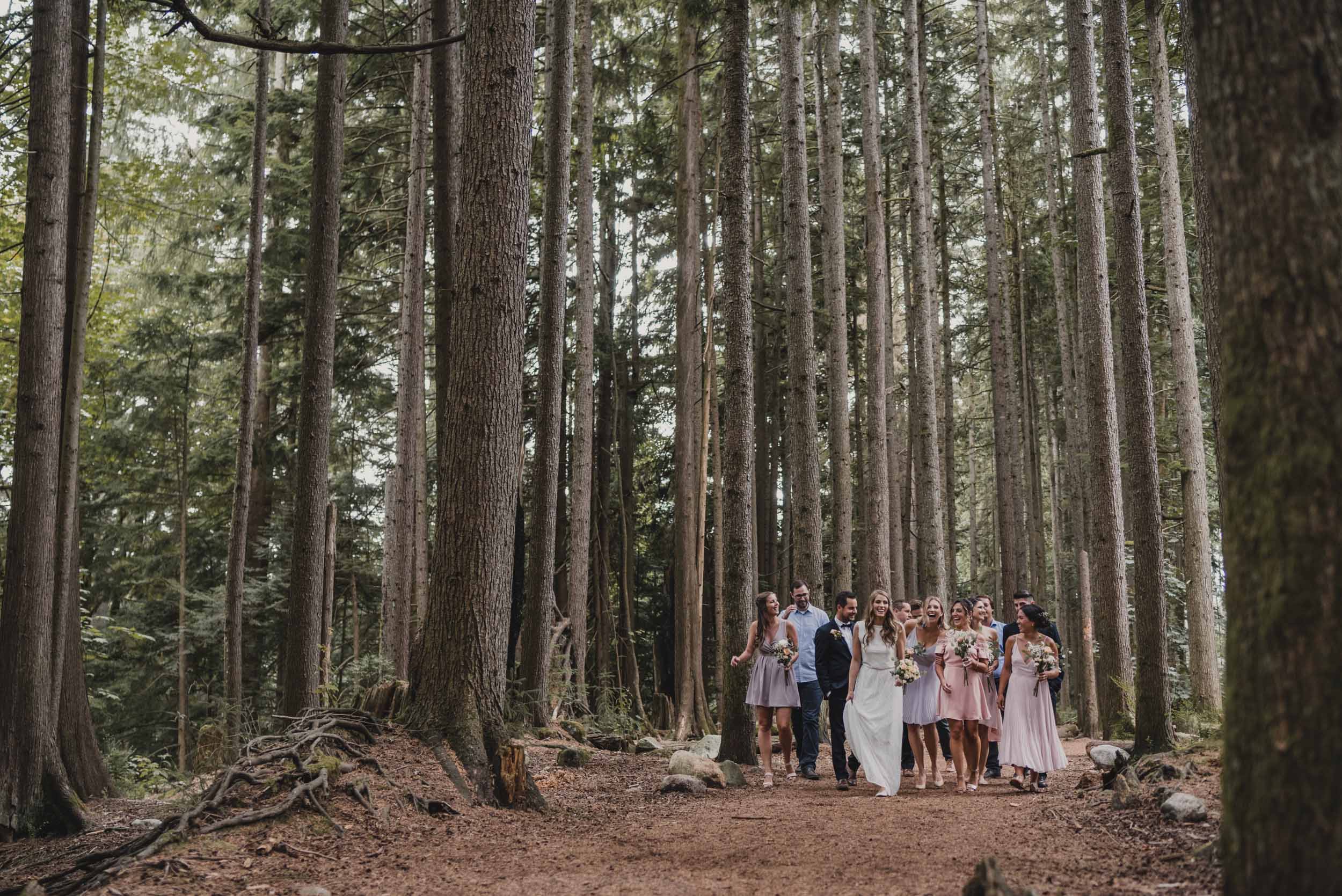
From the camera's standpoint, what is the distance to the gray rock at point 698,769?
9750 millimetres

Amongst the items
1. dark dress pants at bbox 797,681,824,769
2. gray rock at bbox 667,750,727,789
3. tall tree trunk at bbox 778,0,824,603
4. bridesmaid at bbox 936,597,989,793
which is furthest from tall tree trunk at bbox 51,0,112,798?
bridesmaid at bbox 936,597,989,793

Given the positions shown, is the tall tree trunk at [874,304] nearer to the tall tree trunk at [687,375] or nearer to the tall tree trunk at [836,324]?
the tall tree trunk at [836,324]

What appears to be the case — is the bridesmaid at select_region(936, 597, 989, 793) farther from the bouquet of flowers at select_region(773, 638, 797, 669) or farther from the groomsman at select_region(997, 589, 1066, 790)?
the bouquet of flowers at select_region(773, 638, 797, 669)

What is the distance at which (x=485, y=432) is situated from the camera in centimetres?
798

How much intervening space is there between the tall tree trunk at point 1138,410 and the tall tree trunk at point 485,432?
5.70 metres

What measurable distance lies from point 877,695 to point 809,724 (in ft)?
4.01

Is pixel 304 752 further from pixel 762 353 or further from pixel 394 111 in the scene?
pixel 762 353

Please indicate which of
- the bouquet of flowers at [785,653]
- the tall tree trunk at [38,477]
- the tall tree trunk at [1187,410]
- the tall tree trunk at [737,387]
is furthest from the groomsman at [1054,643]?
the tall tree trunk at [38,477]

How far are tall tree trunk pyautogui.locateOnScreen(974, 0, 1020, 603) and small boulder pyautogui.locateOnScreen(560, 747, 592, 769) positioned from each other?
13432mm

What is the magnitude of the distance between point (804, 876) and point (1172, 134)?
1589 centimetres

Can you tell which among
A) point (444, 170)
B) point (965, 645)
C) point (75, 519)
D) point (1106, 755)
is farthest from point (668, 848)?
point (444, 170)

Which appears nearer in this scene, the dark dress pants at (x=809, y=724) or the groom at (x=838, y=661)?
the groom at (x=838, y=661)

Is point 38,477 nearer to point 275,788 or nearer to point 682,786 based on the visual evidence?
point 275,788

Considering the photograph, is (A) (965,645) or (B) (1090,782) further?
(A) (965,645)
